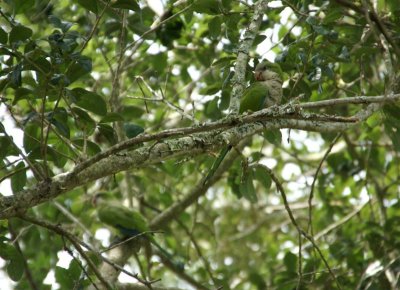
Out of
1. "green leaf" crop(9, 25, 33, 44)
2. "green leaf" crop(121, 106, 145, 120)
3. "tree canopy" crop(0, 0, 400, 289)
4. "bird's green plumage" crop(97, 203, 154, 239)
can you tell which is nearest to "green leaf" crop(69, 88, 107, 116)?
"tree canopy" crop(0, 0, 400, 289)

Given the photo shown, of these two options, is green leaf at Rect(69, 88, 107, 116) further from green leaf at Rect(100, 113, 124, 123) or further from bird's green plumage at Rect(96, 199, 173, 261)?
bird's green plumage at Rect(96, 199, 173, 261)

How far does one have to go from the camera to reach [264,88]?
3.68m

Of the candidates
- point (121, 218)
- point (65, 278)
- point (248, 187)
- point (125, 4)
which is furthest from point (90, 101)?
point (121, 218)

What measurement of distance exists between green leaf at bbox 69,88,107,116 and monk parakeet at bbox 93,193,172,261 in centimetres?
195

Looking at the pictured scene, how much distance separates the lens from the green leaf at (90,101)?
2926 mm

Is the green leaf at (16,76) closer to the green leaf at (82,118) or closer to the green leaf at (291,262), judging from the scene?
the green leaf at (82,118)

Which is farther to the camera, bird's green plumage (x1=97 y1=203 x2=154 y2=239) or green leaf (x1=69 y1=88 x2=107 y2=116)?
A: bird's green plumage (x1=97 y1=203 x2=154 y2=239)

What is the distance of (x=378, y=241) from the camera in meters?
4.45

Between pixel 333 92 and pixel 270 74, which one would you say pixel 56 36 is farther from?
pixel 333 92

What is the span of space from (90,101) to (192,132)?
0.78 m

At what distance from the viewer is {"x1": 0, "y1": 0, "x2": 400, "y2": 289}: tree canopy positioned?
2.62 meters

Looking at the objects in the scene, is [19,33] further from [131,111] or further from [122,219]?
[122,219]

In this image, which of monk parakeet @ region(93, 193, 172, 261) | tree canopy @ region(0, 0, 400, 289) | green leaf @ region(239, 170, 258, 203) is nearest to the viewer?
tree canopy @ region(0, 0, 400, 289)

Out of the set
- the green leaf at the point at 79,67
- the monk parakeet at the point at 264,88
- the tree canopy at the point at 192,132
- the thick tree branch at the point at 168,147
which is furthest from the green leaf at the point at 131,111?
the thick tree branch at the point at 168,147
